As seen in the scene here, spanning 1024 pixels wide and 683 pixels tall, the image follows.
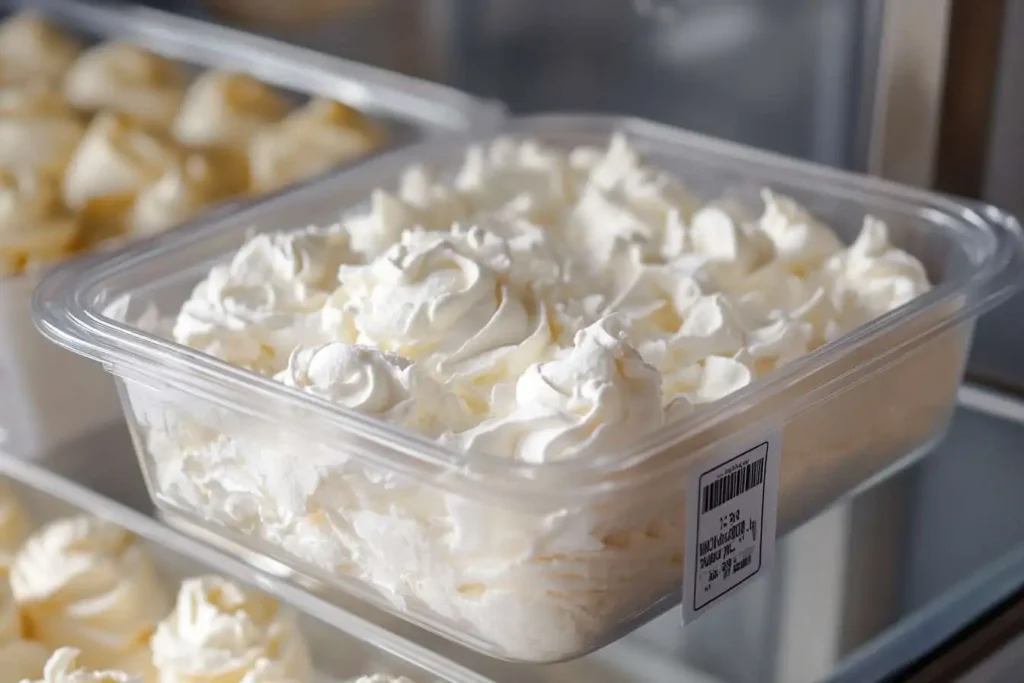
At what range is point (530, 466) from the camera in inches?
25.9

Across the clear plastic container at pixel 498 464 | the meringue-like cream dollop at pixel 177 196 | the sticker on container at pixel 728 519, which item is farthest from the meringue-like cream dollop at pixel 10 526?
the sticker on container at pixel 728 519

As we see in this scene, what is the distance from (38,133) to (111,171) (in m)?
0.14

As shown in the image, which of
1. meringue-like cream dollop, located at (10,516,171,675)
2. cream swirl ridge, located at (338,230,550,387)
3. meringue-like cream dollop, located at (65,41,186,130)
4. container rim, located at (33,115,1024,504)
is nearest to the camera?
container rim, located at (33,115,1024,504)

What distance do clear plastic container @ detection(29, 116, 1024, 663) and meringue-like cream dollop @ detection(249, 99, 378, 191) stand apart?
1.10ft

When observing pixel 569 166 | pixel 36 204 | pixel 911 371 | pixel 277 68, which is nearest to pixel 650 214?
pixel 569 166

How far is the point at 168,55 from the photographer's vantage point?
1621 mm

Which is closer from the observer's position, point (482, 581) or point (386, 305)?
point (482, 581)

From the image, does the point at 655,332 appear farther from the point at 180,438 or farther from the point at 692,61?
the point at 692,61

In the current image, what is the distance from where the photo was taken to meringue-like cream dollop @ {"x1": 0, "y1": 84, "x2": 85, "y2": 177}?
136 cm

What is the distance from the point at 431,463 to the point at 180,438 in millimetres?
220

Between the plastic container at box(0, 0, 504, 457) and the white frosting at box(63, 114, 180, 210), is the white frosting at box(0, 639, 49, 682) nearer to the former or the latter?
Result: the plastic container at box(0, 0, 504, 457)

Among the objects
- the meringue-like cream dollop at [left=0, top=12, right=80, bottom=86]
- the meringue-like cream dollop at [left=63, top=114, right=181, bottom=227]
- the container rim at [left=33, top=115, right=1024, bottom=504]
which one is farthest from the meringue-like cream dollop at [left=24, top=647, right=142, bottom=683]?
the meringue-like cream dollop at [left=0, top=12, right=80, bottom=86]

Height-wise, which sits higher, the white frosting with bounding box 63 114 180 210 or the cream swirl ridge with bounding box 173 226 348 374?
the cream swirl ridge with bounding box 173 226 348 374

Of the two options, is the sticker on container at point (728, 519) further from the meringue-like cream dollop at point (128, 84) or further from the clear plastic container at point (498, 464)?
the meringue-like cream dollop at point (128, 84)
